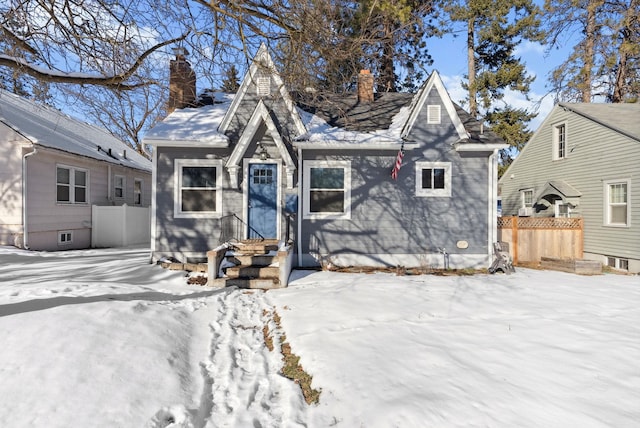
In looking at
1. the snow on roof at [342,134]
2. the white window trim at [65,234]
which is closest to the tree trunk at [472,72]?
the snow on roof at [342,134]

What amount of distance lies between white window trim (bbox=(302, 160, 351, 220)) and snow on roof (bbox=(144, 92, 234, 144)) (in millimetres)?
2580

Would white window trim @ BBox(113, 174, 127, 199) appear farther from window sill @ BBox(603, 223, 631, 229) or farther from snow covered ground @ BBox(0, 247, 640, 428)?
window sill @ BBox(603, 223, 631, 229)

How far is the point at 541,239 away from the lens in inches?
429

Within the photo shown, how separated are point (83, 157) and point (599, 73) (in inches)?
1045

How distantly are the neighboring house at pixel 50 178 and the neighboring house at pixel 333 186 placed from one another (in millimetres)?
4282

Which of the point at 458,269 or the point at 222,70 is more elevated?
the point at 222,70

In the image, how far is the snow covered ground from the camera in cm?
260

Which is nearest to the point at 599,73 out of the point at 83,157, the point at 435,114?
the point at 435,114

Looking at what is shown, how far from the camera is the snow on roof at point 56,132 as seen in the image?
10.3 meters

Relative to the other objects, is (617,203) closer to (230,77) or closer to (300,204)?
(300,204)

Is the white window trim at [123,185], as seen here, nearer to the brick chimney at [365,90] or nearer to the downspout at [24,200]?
the downspout at [24,200]

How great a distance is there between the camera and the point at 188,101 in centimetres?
1037

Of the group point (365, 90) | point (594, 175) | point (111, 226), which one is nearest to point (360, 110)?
point (365, 90)

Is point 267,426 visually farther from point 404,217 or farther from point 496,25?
point 496,25
